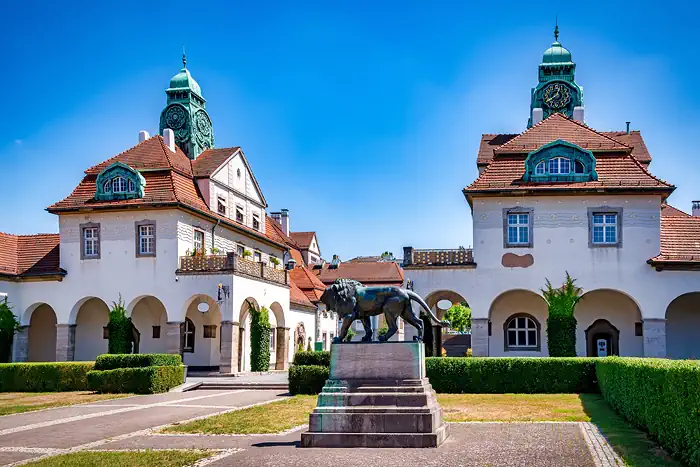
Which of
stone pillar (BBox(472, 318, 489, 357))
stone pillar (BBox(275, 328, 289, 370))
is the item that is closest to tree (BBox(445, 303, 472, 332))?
stone pillar (BBox(275, 328, 289, 370))

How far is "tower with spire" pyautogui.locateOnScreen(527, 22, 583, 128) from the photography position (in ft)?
148

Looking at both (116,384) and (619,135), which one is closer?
(116,384)

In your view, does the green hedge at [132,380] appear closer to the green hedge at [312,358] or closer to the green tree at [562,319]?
the green hedge at [312,358]

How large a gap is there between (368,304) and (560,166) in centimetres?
2038

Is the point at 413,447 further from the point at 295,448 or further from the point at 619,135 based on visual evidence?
the point at 619,135

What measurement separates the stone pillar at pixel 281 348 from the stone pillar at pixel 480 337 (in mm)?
13252

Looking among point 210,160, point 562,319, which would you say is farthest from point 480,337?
point 210,160

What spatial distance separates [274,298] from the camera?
4109cm

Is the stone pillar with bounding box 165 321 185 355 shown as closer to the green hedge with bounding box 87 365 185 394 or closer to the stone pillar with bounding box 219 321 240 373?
the stone pillar with bounding box 219 321 240 373

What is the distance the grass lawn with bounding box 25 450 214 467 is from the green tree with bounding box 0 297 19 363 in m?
24.6

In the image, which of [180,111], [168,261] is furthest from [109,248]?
[180,111]

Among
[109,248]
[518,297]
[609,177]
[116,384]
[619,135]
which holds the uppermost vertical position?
[619,135]

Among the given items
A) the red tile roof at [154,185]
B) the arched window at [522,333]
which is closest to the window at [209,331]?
the red tile roof at [154,185]

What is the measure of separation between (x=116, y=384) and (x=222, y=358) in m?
6.59
